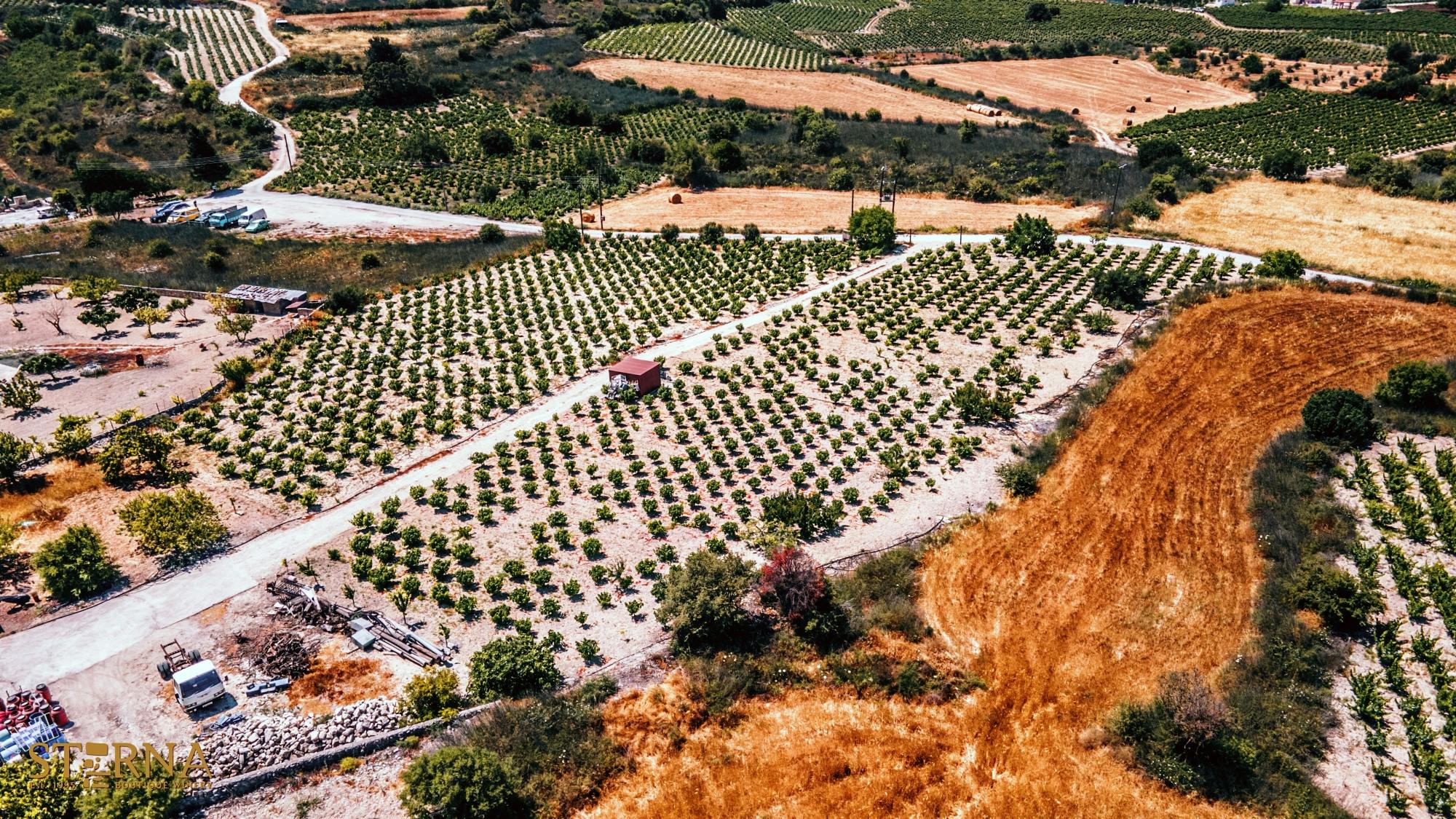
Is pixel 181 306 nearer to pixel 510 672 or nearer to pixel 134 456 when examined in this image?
pixel 134 456

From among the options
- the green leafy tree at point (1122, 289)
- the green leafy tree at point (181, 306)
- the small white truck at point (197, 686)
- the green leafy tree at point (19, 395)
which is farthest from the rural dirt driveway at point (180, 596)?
the green leafy tree at point (1122, 289)

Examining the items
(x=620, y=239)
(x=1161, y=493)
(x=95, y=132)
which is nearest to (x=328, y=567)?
(x=1161, y=493)

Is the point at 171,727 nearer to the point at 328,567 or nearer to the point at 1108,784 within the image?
the point at 328,567

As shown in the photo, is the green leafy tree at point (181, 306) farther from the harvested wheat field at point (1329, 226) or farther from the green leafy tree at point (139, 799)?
the harvested wheat field at point (1329, 226)

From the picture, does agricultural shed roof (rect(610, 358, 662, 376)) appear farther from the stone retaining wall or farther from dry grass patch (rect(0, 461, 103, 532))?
dry grass patch (rect(0, 461, 103, 532))

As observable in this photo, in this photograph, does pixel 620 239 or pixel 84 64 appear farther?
pixel 84 64

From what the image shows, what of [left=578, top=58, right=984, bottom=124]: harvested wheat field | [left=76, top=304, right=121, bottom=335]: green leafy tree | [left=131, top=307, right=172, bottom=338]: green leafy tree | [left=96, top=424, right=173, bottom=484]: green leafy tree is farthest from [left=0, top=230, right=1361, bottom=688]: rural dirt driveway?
[left=578, top=58, right=984, bottom=124]: harvested wheat field
